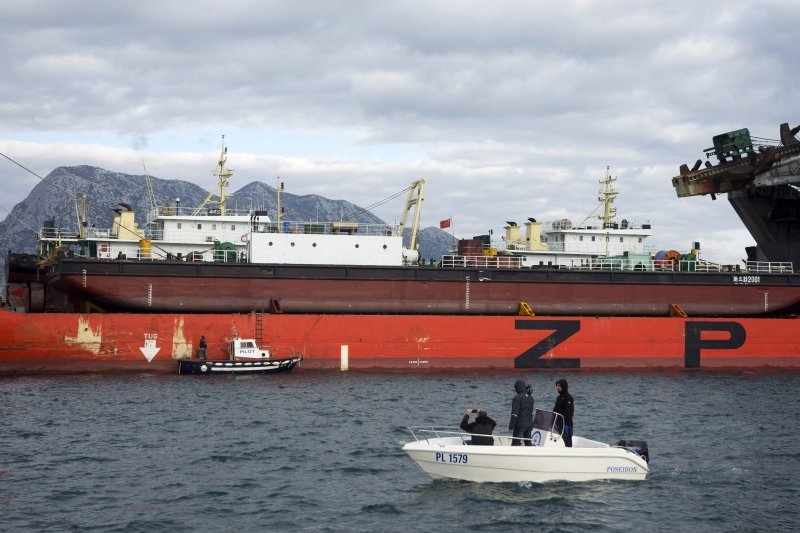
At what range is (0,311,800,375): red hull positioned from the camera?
3416 centimetres

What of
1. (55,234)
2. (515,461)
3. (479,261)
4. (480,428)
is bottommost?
(515,461)

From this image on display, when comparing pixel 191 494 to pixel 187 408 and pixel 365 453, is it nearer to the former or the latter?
pixel 365 453

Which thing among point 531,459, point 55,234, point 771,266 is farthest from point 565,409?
point 771,266

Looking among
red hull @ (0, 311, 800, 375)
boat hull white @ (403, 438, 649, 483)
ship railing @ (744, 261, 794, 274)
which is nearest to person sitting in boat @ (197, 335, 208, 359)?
red hull @ (0, 311, 800, 375)

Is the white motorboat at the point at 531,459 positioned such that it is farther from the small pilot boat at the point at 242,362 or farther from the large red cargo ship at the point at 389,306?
the large red cargo ship at the point at 389,306

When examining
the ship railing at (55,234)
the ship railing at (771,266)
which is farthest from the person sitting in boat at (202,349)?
the ship railing at (771,266)

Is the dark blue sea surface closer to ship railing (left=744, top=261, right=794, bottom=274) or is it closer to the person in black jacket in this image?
the person in black jacket

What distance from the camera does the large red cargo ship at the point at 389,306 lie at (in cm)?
3522

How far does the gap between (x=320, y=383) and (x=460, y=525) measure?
Answer: 1785 centimetres

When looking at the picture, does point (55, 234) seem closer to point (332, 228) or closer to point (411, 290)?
point (332, 228)

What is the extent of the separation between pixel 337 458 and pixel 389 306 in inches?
734

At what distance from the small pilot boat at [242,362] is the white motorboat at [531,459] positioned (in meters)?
17.8

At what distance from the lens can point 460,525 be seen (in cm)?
1548

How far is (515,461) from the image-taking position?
692 inches
